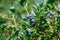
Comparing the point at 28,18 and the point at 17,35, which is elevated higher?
the point at 28,18

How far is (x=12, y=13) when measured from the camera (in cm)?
169

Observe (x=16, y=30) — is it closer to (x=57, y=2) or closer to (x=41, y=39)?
(x=41, y=39)

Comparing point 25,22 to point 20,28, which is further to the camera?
point 20,28

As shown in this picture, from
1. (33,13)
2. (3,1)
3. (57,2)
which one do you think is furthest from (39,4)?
(3,1)

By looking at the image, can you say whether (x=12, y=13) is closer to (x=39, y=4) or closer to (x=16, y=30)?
(x=16, y=30)

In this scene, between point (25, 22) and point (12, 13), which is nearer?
point (25, 22)

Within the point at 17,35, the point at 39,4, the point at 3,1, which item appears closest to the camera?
the point at 39,4

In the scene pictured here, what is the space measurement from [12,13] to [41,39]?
26cm

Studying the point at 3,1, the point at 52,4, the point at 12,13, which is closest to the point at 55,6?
the point at 52,4

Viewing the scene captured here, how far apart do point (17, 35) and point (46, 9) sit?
24 centimetres

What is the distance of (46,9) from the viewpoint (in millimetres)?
1570

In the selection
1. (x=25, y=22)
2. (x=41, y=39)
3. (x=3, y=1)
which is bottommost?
(x=3, y=1)

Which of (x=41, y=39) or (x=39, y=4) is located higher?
(x=39, y=4)

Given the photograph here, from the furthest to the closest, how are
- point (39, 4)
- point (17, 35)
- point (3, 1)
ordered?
point (3, 1) < point (17, 35) < point (39, 4)
